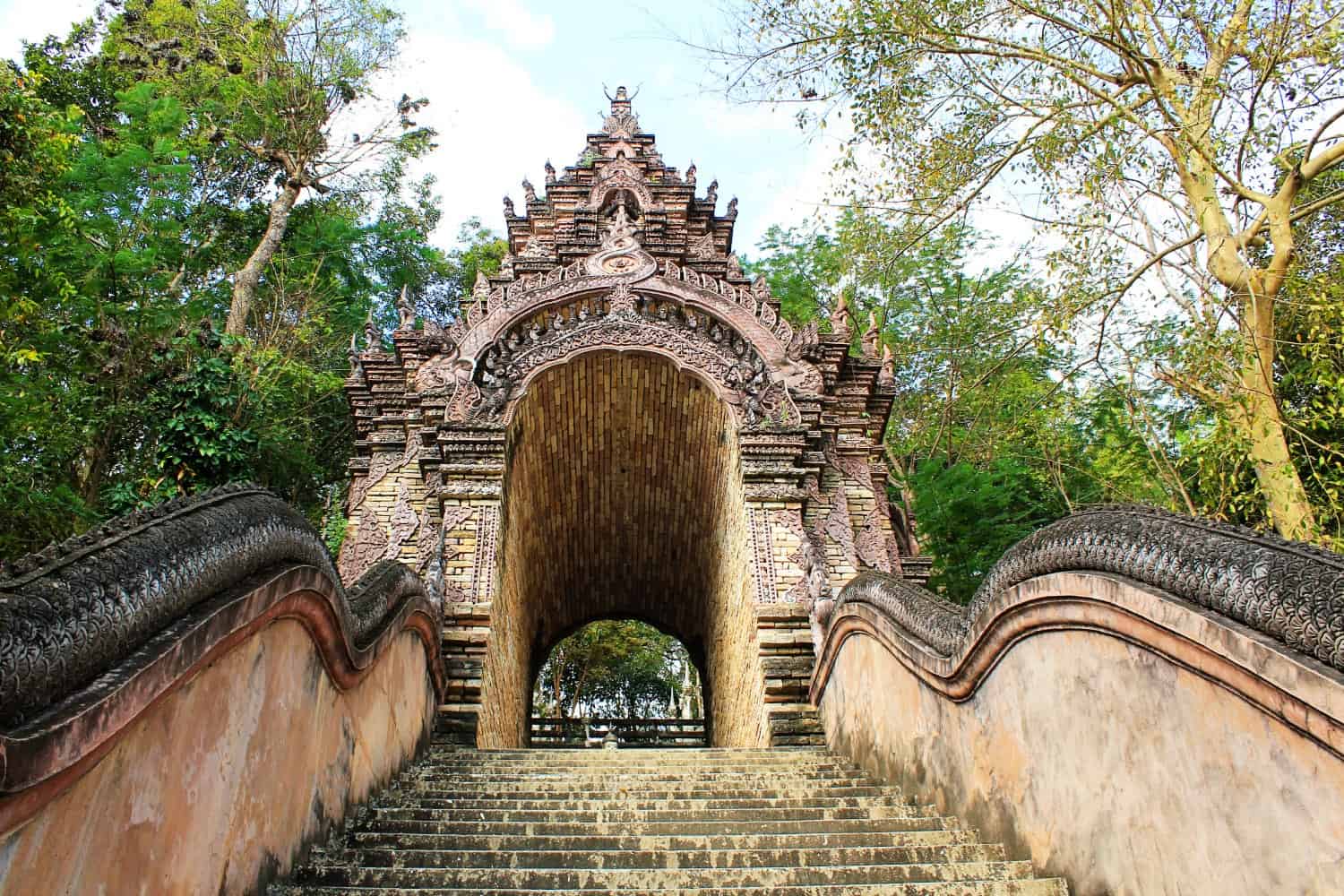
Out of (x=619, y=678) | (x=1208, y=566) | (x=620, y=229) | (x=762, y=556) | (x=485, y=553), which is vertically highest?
(x=620, y=229)

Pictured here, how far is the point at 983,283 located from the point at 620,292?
12398 mm

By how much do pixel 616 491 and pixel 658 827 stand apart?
7152 mm

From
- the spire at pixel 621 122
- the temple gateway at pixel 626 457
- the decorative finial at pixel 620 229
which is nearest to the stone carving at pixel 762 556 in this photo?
the temple gateway at pixel 626 457

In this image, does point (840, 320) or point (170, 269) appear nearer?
point (840, 320)

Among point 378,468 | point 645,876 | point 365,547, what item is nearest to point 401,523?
point 365,547

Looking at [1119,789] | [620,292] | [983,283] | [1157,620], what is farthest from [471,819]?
[983,283]

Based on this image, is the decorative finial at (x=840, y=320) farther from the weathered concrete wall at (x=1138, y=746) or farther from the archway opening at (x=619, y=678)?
the archway opening at (x=619, y=678)

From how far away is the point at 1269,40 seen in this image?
646 centimetres

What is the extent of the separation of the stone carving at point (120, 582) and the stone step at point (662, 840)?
1498 millimetres

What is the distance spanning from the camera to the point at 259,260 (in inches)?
727

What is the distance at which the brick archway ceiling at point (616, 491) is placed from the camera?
31.3 ft

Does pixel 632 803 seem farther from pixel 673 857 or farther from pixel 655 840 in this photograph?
pixel 673 857

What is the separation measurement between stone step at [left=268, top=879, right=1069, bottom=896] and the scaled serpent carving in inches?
43.9

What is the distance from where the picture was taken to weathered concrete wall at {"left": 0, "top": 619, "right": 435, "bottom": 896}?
220 cm
